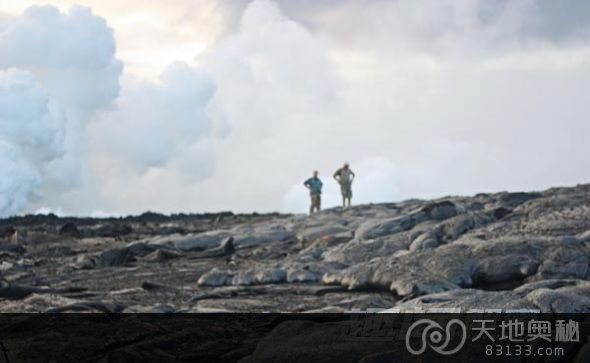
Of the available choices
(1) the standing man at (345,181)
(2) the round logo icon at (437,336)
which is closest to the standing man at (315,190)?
(1) the standing man at (345,181)

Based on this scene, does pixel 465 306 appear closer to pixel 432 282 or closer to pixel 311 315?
pixel 311 315

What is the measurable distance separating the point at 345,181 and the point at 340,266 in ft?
52.6

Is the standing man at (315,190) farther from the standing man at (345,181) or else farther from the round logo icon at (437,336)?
the round logo icon at (437,336)

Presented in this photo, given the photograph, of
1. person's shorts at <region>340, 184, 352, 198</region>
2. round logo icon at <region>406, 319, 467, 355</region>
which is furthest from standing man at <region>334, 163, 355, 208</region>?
round logo icon at <region>406, 319, 467, 355</region>

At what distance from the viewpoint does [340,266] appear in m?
20.8

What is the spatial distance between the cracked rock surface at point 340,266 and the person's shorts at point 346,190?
16.4 ft

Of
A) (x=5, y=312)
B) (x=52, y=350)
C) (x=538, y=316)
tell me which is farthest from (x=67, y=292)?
(x=538, y=316)

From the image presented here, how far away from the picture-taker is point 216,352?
11.1 metres

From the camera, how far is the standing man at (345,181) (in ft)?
118

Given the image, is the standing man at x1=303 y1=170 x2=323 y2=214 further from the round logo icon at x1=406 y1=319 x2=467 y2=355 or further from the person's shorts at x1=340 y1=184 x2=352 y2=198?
the round logo icon at x1=406 y1=319 x2=467 y2=355

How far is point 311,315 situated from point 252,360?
2.42 m

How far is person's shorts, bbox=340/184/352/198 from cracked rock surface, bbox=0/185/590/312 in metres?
4.99

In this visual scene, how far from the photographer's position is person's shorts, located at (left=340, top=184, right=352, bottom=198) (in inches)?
1451

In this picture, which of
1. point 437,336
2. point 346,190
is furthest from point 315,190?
point 437,336
